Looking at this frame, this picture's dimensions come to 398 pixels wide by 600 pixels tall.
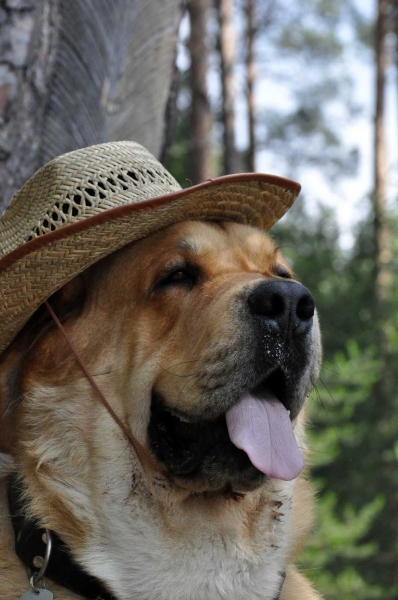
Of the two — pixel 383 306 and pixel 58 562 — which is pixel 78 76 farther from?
pixel 383 306

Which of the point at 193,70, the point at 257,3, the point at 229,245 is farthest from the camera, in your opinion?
the point at 257,3

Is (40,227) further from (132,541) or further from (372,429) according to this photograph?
(372,429)

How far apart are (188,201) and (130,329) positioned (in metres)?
0.53

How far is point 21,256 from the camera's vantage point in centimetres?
255

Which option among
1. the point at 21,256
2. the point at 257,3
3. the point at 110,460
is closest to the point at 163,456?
the point at 110,460

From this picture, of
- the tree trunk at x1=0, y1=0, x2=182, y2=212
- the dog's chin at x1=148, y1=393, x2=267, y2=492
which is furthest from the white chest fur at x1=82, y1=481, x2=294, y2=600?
the tree trunk at x1=0, y1=0, x2=182, y2=212

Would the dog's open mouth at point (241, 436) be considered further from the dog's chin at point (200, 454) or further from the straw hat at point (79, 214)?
the straw hat at point (79, 214)

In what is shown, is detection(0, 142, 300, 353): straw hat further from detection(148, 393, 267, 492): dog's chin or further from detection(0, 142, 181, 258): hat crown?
detection(148, 393, 267, 492): dog's chin

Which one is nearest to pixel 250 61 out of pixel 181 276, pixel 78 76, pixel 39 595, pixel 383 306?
pixel 383 306

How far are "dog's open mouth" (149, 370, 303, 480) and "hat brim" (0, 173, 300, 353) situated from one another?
56 centimetres

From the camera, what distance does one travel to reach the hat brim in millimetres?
2549

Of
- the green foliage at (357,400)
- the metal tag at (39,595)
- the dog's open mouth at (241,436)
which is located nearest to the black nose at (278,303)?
the dog's open mouth at (241,436)

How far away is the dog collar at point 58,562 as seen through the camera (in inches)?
102

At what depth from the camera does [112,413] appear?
2.79 m
